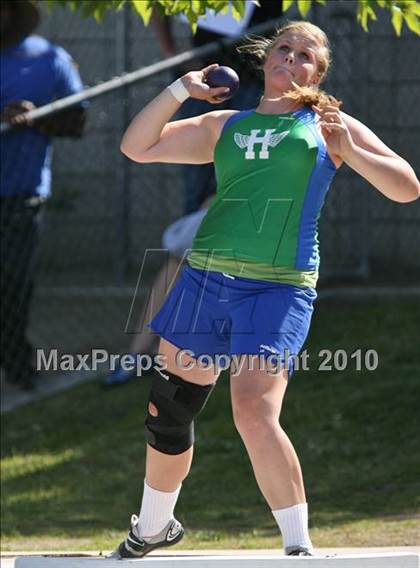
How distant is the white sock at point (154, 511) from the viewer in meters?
4.61

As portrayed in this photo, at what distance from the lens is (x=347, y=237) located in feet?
31.6

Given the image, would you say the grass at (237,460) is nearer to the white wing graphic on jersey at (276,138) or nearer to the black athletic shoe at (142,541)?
the black athletic shoe at (142,541)

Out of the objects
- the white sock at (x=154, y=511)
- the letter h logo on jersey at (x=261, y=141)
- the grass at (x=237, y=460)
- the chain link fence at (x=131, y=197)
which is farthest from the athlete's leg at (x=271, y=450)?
the chain link fence at (x=131, y=197)

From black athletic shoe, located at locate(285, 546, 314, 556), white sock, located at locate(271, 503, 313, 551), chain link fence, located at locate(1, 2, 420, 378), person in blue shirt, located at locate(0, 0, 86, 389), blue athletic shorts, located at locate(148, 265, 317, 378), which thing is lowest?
chain link fence, located at locate(1, 2, 420, 378)

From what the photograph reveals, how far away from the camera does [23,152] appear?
26.1 ft

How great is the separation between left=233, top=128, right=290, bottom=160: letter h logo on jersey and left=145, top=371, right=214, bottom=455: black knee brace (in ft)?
2.56

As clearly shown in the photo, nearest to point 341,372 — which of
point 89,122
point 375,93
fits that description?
point 375,93

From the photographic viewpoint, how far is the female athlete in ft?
14.0

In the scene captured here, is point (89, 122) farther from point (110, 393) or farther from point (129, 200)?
point (110, 393)

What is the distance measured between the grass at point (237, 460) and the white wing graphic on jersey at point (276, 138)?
1.82m

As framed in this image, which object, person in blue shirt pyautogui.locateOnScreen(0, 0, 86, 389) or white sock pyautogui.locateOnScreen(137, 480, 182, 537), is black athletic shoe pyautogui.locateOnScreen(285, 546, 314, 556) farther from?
person in blue shirt pyautogui.locateOnScreen(0, 0, 86, 389)

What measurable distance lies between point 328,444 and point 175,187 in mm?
3879

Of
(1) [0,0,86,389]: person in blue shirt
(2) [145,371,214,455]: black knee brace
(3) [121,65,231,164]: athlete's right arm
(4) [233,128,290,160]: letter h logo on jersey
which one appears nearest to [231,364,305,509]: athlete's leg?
(2) [145,371,214,455]: black knee brace

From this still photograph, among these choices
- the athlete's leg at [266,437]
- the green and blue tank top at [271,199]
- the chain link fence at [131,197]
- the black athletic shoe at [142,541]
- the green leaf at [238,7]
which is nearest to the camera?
the athlete's leg at [266,437]
